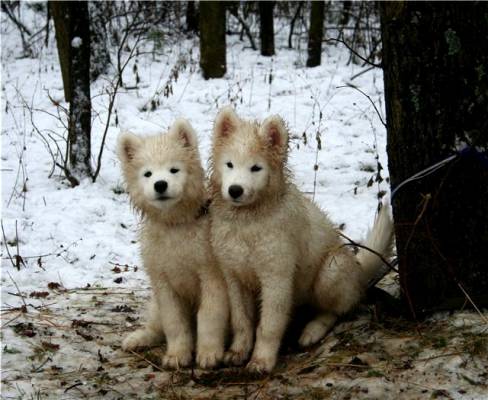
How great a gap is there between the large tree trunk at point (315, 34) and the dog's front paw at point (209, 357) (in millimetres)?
9467

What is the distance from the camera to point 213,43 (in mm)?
11289

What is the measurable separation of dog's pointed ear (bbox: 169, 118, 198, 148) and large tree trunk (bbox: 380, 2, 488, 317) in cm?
119

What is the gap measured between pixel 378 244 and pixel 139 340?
1.74 metres

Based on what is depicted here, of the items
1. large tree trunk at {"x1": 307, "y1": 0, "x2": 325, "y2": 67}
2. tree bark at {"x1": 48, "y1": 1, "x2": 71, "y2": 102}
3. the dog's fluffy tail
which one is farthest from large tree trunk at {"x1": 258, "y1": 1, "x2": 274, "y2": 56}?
the dog's fluffy tail

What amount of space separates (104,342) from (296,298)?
1343mm

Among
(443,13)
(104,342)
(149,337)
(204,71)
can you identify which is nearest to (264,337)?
(149,337)

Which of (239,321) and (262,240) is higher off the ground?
(262,240)

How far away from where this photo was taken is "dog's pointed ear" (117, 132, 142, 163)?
3.66 meters

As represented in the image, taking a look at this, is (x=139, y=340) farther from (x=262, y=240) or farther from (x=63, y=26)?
(x=63, y=26)

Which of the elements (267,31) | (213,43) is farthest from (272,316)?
(267,31)

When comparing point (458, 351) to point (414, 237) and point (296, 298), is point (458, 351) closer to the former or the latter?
point (414, 237)

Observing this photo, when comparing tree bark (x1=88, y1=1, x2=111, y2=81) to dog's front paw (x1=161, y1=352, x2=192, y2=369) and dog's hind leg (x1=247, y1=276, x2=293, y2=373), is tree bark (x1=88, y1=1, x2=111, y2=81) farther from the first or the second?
dog's hind leg (x1=247, y1=276, x2=293, y2=373)

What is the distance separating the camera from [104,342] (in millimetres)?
4066

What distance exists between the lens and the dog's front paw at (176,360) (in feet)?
11.9
